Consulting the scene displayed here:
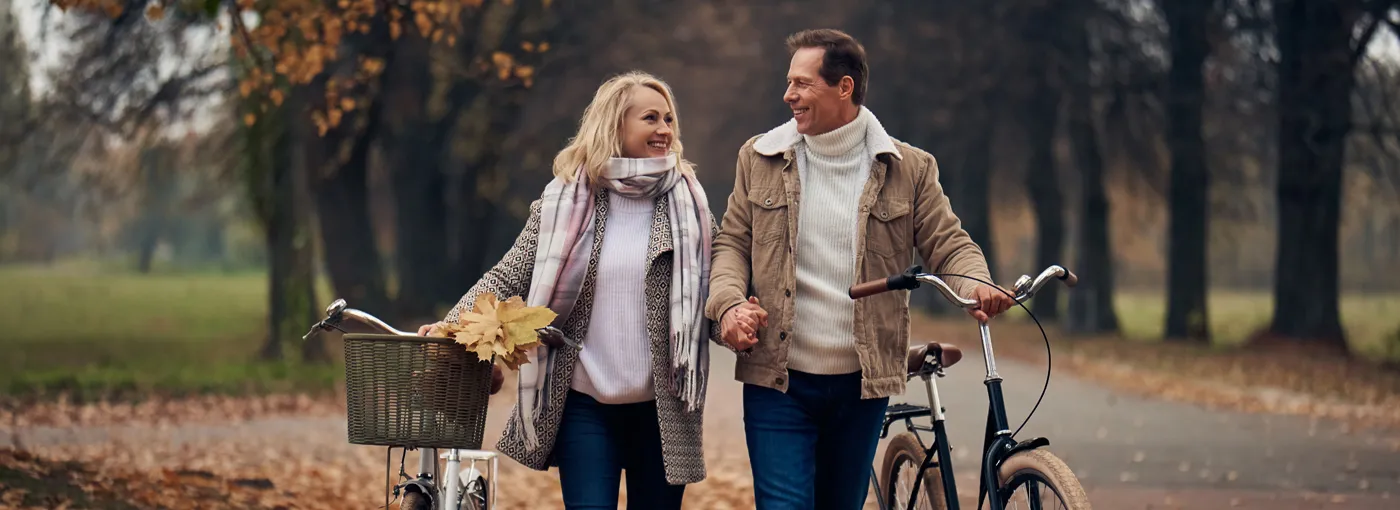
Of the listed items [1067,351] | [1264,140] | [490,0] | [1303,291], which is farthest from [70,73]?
[1264,140]

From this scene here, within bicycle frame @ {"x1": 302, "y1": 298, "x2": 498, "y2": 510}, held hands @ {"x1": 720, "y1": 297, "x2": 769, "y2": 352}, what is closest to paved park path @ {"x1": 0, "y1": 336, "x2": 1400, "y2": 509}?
bicycle frame @ {"x1": 302, "y1": 298, "x2": 498, "y2": 510}

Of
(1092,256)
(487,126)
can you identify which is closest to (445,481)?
(487,126)

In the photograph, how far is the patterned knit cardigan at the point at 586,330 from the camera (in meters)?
4.94

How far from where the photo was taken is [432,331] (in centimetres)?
471

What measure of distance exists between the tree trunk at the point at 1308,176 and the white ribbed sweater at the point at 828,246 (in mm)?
16115

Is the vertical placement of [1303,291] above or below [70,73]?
below

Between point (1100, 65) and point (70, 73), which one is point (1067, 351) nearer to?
point (1100, 65)

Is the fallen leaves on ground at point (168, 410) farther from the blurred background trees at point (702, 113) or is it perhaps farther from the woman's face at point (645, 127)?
the woman's face at point (645, 127)

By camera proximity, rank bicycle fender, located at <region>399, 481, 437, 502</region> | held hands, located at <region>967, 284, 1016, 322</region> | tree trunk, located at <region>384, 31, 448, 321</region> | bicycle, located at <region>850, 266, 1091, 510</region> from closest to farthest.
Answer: bicycle, located at <region>850, 266, 1091, 510</region> < held hands, located at <region>967, 284, 1016, 322</region> < bicycle fender, located at <region>399, 481, 437, 502</region> < tree trunk, located at <region>384, 31, 448, 321</region>

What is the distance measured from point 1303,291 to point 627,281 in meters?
18.4

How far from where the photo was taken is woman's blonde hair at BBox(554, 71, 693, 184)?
197 inches

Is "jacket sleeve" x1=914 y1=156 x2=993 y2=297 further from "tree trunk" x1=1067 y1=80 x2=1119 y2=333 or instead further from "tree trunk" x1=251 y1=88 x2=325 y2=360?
"tree trunk" x1=1067 y1=80 x2=1119 y2=333

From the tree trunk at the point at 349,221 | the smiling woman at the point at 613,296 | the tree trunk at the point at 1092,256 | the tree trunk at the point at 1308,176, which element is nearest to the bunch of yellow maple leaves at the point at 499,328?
the smiling woman at the point at 613,296

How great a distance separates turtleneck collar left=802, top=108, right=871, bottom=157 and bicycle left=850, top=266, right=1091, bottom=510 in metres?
0.50
